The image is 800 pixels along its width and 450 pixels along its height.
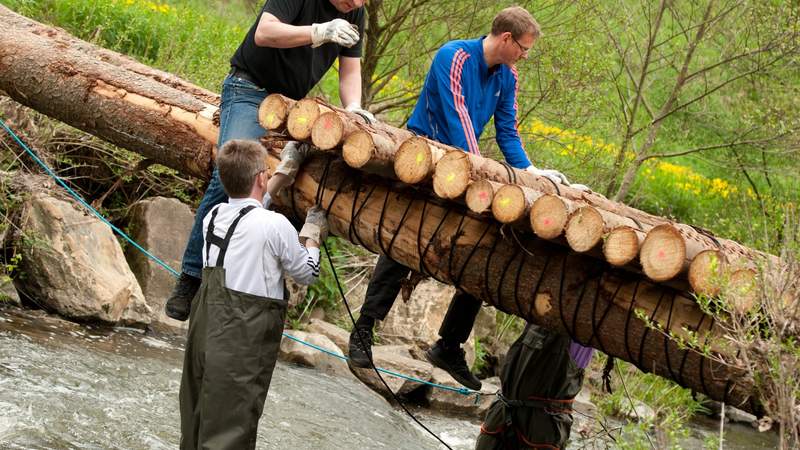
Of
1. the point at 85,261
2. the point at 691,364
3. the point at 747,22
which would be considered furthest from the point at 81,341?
the point at 747,22

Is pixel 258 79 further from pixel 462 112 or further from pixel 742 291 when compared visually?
pixel 742 291

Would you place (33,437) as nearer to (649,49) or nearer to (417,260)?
(417,260)

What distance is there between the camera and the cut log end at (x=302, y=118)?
4.18 meters

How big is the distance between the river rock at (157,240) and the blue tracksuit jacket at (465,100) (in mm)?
3320

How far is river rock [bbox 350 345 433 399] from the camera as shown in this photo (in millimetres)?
7738

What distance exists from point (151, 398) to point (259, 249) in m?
2.52

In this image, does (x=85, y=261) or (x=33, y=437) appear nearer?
(x=33, y=437)

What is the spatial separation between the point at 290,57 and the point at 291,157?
483 millimetres

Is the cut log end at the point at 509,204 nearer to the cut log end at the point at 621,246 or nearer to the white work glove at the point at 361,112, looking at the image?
the cut log end at the point at 621,246

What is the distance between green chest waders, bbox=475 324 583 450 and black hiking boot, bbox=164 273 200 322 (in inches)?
76.3

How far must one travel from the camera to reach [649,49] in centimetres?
962

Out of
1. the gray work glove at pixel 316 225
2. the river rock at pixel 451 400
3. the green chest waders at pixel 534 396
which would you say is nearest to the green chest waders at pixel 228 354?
the gray work glove at pixel 316 225

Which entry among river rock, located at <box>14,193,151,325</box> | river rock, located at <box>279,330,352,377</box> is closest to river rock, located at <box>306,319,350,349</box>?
river rock, located at <box>279,330,352,377</box>

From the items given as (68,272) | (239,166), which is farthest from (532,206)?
(68,272)
